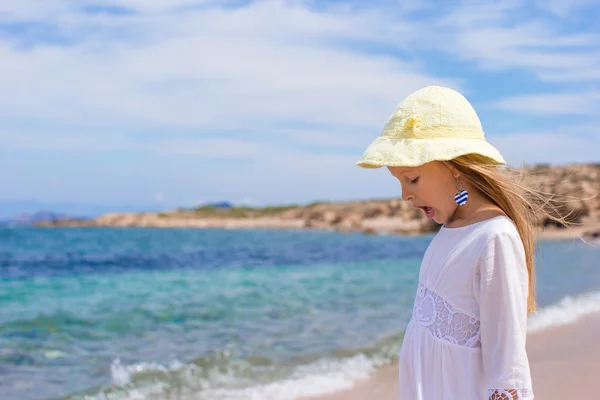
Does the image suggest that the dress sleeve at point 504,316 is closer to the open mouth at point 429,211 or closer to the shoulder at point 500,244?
the shoulder at point 500,244

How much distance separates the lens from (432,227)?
48.3 metres

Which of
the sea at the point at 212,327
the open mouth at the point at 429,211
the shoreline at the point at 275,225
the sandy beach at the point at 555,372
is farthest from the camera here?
the shoreline at the point at 275,225

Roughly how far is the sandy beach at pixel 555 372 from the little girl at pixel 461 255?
3.68 metres

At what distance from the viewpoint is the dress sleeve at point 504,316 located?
1959 millimetres

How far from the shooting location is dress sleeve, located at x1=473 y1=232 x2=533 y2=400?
196 centimetres

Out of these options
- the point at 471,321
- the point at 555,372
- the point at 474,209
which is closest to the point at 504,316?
Answer: the point at 471,321

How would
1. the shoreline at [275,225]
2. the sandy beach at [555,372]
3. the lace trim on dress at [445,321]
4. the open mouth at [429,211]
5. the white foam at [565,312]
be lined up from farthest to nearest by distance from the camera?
the shoreline at [275,225]
the white foam at [565,312]
the sandy beach at [555,372]
the open mouth at [429,211]
the lace trim on dress at [445,321]

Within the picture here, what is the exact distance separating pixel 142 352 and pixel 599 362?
517cm

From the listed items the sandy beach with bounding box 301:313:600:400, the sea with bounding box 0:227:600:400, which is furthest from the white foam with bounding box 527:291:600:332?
the sandy beach with bounding box 301:313:600:400

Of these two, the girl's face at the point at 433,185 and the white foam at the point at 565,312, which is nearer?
the girl's face at the point at 433,185

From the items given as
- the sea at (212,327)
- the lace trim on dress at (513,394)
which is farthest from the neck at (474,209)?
the sea at (212,327)

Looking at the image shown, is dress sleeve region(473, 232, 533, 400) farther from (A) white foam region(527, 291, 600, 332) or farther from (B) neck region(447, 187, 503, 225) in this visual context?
(A) white foam region(527, 291, 600, 332)

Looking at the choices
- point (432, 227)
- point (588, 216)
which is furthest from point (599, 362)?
point (432, 227)

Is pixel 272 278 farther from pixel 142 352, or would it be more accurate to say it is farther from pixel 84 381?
pixel 84 381
